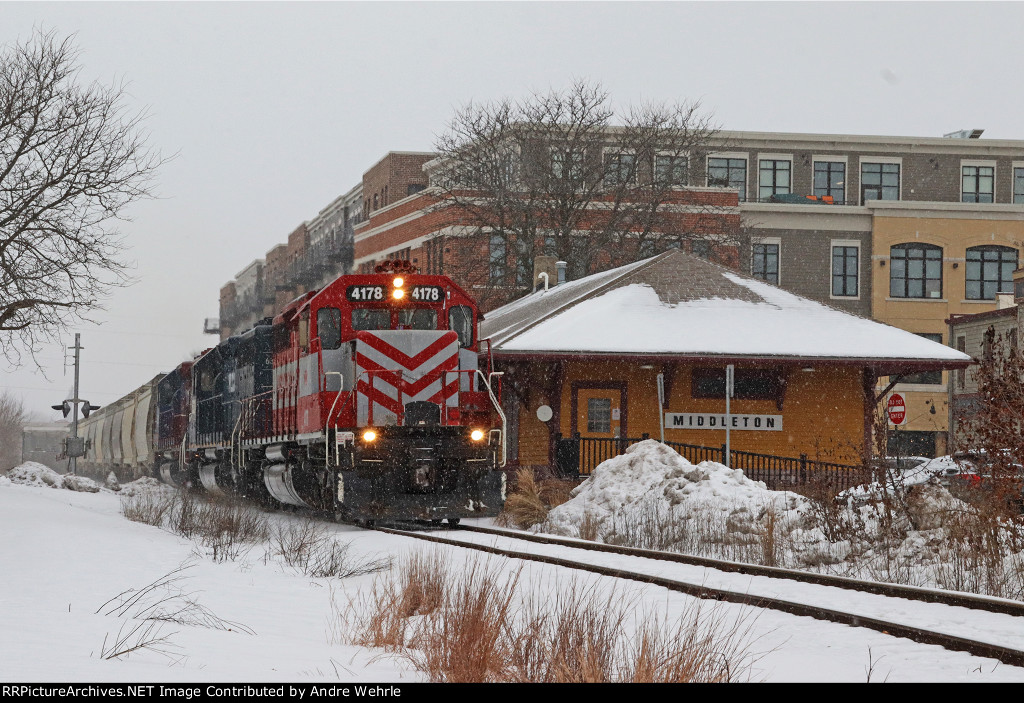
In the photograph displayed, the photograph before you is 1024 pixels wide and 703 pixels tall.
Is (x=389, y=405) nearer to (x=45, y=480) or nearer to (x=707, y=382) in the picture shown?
(x=707, y=382)

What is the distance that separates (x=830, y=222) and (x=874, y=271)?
3.17 m

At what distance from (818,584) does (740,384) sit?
15908 mm

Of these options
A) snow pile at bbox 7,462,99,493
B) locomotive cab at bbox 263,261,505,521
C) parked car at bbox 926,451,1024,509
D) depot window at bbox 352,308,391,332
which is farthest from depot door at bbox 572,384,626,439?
snow pile at bbox 7,462,99,493

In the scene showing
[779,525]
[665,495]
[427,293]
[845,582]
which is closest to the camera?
[845,582]

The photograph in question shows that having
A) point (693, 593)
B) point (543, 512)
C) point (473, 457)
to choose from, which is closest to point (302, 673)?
point (693, 593)

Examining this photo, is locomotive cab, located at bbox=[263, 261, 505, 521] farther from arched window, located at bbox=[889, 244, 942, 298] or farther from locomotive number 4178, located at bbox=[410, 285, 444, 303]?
arched window, located at bbox=[889, 244, 942, 298]

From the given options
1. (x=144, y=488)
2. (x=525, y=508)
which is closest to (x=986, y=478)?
(x=525, y=508)

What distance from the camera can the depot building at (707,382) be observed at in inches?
1009

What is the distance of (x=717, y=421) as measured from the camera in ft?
87.5

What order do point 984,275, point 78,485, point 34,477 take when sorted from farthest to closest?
point 984,275 < point 34,477 < point 78,485

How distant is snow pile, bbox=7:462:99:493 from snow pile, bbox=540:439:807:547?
19185 millimetres

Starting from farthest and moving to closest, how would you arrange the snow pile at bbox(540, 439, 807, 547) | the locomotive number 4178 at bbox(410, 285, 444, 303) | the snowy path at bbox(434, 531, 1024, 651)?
1. the locomotive number 4178 at bbox(410, 285, 444, 303)
2. the snow pile at bbox(540, 439, 807, 547)
3. the snowy path at bbox(434, 531, 1024, 651)

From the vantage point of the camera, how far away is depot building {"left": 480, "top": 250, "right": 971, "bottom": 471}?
84.1 ft

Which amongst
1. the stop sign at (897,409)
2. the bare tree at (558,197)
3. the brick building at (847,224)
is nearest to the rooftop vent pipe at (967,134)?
the brick building at (847,224)
